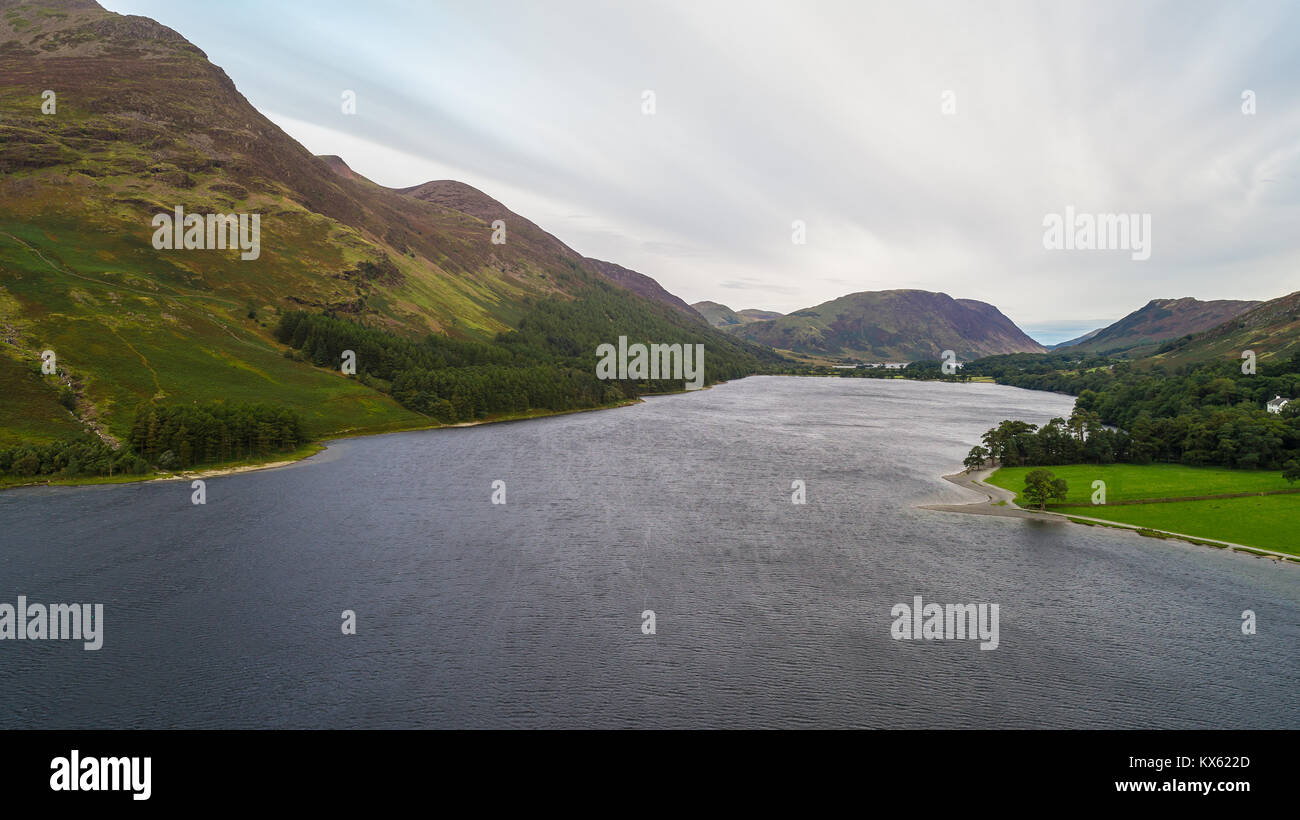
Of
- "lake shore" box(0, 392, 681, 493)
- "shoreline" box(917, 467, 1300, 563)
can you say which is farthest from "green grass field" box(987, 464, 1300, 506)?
"lake shore" box(0, 392, 681, 493)

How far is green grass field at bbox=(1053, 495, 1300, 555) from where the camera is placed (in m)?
70.4

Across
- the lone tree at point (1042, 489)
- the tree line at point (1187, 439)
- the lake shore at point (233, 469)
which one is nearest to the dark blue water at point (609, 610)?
the lake shore at point (233, 469)

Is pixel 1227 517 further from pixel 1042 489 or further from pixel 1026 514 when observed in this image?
pixel 1026 514

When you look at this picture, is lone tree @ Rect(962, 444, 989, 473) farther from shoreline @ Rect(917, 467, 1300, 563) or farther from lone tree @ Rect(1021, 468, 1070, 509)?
lone tree @ Rect(1021, 468, 1070, 509)

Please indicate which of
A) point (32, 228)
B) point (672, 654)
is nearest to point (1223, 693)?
point (672, 654)

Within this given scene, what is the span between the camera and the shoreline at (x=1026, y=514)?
68000 millimetres

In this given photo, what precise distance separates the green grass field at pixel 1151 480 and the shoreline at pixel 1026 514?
2.92 metres

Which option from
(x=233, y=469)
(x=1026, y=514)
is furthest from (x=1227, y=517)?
(x=233, y=469)

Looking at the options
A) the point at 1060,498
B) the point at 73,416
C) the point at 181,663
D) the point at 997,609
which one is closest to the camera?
the point at 181,663

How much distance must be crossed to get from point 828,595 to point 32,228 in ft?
824

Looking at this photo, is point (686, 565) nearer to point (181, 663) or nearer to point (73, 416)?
point (181, 663)

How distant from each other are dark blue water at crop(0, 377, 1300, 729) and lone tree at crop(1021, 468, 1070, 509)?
25.7 ft

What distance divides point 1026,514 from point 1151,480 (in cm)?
3143

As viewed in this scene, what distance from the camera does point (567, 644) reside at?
4544 cm
